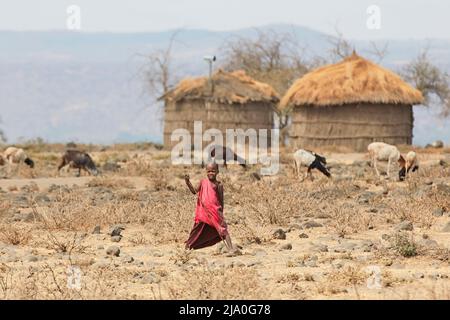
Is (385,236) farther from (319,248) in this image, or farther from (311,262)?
(311,262)

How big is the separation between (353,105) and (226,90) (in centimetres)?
644

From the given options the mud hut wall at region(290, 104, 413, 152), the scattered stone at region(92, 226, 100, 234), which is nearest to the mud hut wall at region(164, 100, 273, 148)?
the mud hut wall at region(290, 104, 413, 152)

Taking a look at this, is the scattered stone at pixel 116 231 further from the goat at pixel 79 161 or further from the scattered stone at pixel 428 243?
the goat at pixel 79 161

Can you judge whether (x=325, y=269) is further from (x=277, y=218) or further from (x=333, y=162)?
(x=333, y=162)

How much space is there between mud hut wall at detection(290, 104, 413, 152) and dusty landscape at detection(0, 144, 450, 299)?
53.4ft

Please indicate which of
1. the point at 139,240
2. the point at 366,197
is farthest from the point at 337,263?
the point at 366,197

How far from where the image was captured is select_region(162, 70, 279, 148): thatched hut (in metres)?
39.4

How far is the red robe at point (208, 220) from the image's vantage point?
10445 mm

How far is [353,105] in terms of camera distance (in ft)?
115

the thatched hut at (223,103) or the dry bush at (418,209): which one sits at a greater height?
the dry bush at (418,209)

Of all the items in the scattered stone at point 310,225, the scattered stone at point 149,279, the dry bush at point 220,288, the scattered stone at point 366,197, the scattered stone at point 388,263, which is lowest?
the scattered stone at point 366,197

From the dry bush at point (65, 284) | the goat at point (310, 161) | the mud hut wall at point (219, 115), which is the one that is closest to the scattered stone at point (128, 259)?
the dry bush at point (65, 284)

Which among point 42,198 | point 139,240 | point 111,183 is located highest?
point 139,240
